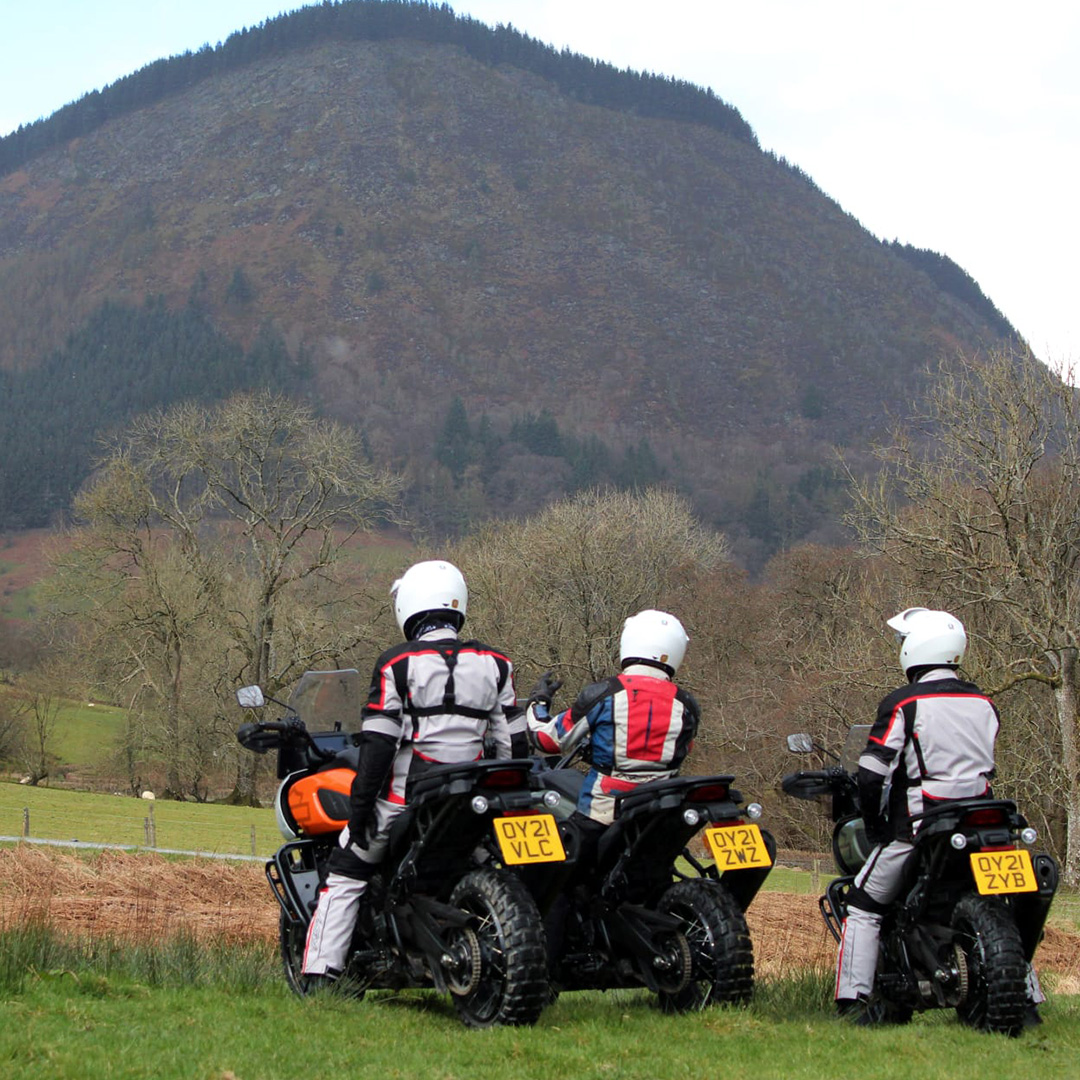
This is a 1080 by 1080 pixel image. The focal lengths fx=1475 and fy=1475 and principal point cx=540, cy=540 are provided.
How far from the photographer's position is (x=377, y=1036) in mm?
6539

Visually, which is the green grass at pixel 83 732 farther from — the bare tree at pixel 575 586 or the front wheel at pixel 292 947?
the front wheel at pixel 292 947

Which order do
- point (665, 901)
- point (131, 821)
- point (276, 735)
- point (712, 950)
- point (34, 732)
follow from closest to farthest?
point (712, 950), point (665, 901), point (276, 735), point (131, 821), point (34, 732)

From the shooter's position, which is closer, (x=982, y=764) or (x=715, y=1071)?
(x=715, y=1071)

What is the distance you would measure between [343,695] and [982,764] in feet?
12.3

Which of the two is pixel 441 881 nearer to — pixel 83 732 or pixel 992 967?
pixel 992 967

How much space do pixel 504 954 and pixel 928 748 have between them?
8.55 feet

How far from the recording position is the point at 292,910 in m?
8.18

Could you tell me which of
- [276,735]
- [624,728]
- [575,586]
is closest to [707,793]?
[624,728]

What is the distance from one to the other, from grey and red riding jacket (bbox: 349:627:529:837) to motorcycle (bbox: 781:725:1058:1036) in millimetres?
2448

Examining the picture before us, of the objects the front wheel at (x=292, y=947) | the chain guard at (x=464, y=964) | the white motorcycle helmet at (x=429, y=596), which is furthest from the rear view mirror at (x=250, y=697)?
the chain guard at (x=464, y=964)

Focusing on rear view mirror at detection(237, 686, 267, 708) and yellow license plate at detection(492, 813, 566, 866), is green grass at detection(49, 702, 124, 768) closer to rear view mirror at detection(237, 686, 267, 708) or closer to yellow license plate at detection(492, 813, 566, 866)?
rear view mirror at detection(237, 686, 267, 708)

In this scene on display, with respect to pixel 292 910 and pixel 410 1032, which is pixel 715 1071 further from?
pixel 292 910

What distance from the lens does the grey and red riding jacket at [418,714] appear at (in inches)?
292

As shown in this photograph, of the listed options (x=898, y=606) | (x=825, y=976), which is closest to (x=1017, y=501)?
(x=898, y=606)
